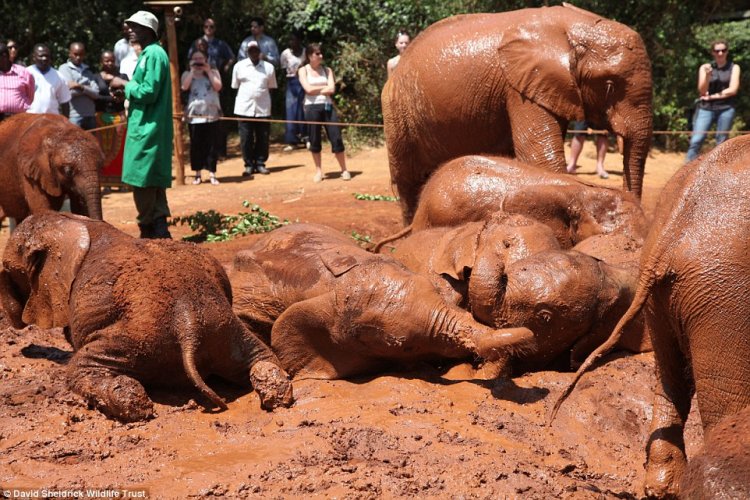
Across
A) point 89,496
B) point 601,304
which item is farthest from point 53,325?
point 601,304

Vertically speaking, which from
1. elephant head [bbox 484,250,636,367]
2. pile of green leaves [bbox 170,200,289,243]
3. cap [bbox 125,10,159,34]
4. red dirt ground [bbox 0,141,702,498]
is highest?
cap [bbox 125,10,159,34]

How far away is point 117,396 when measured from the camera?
224 inches

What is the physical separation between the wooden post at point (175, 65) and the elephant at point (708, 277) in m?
11.0

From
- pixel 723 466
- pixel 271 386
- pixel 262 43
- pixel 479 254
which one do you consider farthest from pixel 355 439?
pixel 262 43

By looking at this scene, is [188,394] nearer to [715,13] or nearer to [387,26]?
[387,26]

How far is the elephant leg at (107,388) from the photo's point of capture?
568 cm

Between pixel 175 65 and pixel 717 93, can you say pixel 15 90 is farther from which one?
pixel 717 93

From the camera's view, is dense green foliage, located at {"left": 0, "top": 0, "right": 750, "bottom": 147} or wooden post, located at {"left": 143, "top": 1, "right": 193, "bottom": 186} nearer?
wooden post, located at {"left": 143, "top": 1, "right": 193, "bottom": 186}

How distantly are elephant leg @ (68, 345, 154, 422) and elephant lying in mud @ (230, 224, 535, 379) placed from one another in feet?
3.24

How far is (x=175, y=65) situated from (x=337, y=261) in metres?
9.69

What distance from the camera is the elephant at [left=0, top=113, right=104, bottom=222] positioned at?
9.14m

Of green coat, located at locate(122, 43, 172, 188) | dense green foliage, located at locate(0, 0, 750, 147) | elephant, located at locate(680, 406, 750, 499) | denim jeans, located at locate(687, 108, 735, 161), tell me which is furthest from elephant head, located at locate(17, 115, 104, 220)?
dense green foliage, located at locate(0, 0, 750, 147)

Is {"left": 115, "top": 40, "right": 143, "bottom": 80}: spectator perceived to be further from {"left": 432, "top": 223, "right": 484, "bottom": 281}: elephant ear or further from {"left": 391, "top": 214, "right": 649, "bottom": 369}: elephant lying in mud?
{"left": 391, "top": 214, "right": 649, "bottom": 369}: elephant lying in mud

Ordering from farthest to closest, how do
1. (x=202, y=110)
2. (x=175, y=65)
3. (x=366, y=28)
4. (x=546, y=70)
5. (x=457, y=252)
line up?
(x=366, y=28) < (x=202, y=110) < (x=175, y=65) < (x=546, y=70) < (x=457, y=252)
